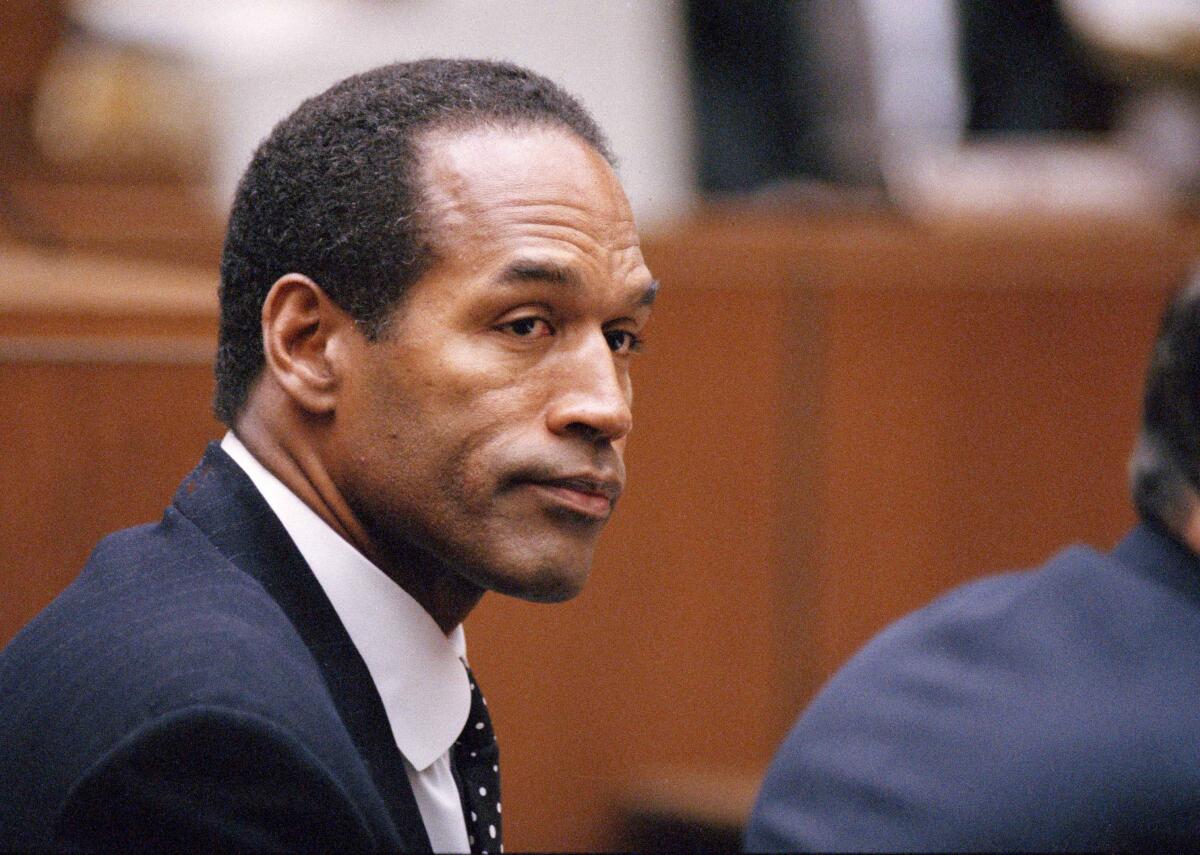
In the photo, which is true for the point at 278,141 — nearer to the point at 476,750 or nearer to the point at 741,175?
the point at 476,750

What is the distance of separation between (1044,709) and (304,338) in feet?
2.56

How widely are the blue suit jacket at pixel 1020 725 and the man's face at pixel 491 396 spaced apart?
512mm

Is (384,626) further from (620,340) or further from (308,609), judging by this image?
(620,340)

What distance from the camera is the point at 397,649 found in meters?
1.20

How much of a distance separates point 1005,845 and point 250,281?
0.85 metres

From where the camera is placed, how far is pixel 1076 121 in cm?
381

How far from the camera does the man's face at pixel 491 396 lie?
1.18 m

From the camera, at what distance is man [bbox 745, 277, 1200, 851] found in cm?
142

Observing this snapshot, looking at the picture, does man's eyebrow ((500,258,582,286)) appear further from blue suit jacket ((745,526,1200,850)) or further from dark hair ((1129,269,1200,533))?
dark hair ((1129,269,1200,533))

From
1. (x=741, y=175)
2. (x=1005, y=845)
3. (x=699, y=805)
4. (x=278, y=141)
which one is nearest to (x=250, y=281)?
(x=278, y=141)

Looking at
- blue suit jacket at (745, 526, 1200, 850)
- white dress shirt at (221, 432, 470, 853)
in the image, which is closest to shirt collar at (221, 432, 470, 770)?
white dress shirt at (221, 432, 470, 853)

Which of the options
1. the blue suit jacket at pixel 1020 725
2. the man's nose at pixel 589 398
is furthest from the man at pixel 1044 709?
the man's nose at pixel 589 398

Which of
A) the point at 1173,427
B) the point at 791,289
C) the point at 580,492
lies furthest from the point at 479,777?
the point at 791,289

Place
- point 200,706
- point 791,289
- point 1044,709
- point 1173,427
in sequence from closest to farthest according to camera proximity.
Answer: point 200,706 < point 1044,709 < point 1173,427 < point 791,289
